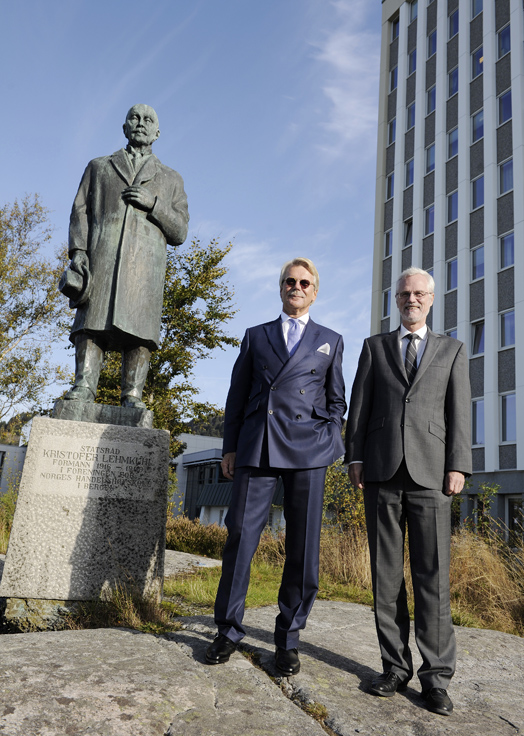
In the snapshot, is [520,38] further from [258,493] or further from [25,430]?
[258,493]

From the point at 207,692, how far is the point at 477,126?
26857mm

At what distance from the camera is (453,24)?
2811 cm

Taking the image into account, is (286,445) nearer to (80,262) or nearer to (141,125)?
(80,262)

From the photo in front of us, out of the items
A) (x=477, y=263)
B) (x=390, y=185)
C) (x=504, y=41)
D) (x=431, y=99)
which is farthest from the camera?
(x=390, y=185)

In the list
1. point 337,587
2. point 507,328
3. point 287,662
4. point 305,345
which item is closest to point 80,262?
point 305,345

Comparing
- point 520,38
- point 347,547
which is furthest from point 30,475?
point 520,38

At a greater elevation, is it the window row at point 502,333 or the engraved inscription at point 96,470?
the window row at point 502,333

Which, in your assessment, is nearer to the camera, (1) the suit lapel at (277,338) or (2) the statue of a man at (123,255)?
(1) the suit lapel at (277,338)

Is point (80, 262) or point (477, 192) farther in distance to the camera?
point (477, 192)

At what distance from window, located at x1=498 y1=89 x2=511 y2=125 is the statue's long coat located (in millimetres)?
22355

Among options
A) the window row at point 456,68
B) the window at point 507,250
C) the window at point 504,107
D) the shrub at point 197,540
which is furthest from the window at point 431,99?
the shrub at point 197,540

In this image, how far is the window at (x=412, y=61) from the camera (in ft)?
101

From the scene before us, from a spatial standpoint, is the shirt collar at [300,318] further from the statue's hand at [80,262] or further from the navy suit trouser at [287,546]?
the statue's hand at [80,262]

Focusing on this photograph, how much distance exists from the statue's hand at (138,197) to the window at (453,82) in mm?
25810
